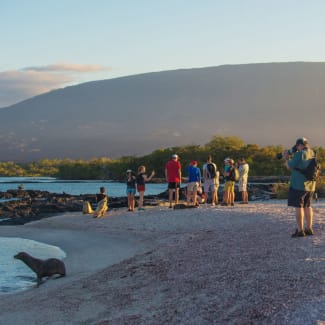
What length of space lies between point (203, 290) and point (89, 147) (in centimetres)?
14900

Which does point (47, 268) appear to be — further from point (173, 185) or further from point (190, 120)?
point (190, 120)

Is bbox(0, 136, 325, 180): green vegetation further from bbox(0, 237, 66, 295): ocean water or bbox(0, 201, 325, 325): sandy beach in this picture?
bbox(0, 201, 325, 325): sandy beach

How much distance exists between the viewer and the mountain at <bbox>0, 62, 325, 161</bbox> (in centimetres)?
15460

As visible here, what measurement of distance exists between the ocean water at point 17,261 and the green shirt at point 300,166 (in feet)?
16.2

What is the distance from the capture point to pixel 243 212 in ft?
61.6

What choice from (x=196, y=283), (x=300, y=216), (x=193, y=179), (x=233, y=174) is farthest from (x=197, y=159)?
(x=196, y=283)

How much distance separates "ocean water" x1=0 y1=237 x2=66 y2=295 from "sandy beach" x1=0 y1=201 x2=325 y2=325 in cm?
49

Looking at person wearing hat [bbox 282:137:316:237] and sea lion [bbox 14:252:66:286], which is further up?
person wearing hat [bbox 282:137:316:237]

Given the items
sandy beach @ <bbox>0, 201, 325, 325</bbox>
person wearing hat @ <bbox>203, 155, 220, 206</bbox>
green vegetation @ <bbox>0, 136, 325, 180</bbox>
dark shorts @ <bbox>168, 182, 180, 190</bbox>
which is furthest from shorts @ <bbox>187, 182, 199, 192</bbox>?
green vegetation @ <bbox>0, 136, 325, 180</bbox>

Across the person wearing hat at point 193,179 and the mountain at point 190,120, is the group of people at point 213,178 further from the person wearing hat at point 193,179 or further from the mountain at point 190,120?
the mountain at point 190,120

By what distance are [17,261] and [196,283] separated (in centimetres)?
707

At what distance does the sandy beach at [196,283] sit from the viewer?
734 centimetres

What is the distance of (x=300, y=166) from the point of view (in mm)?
11164

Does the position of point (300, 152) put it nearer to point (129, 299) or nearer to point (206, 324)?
point (129, 299)
